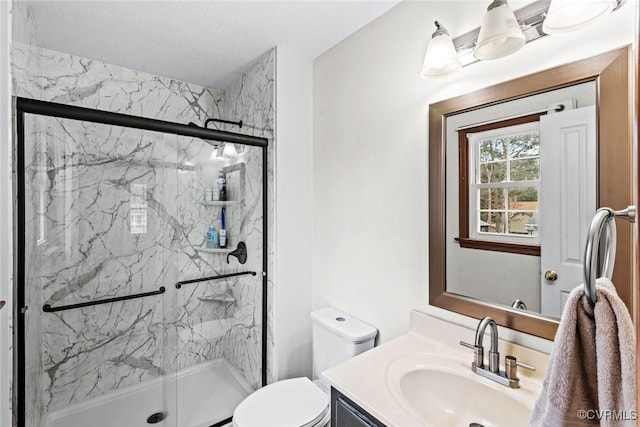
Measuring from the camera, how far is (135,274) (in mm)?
1731

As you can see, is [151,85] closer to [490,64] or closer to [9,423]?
[9,423]

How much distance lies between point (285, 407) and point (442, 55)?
1676mm

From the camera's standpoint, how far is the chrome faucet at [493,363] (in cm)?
97

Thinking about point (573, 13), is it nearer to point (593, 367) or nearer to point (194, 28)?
point (593, 367)

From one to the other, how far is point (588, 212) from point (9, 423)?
7.18 ft

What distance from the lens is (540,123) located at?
995 millimetres

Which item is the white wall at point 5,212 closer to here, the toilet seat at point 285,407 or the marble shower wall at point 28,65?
the marble shower wall at point 28,65

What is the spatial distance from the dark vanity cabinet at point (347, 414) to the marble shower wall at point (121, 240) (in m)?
1.06

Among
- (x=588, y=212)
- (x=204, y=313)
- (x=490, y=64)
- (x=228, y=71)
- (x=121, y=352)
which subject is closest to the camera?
(x=588, y=212)

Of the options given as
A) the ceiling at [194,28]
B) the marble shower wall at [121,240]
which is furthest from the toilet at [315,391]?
the ceiling at [194,28]

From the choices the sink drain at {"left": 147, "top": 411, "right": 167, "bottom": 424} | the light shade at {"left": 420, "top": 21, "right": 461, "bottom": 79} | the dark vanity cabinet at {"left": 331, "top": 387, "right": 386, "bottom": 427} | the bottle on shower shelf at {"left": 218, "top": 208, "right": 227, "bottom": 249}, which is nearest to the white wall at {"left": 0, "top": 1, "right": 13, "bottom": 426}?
the sink drain at {"left": 147, "top": 411, "right": 167, "bottom": 424}

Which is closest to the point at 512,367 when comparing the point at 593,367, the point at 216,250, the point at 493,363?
the point at 493,363

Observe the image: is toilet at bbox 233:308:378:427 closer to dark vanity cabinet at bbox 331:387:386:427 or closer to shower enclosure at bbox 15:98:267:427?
dark vanity cabinet at bbox 331:387:386:427

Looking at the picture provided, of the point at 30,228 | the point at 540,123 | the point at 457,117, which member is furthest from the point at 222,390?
the point at 540,123
